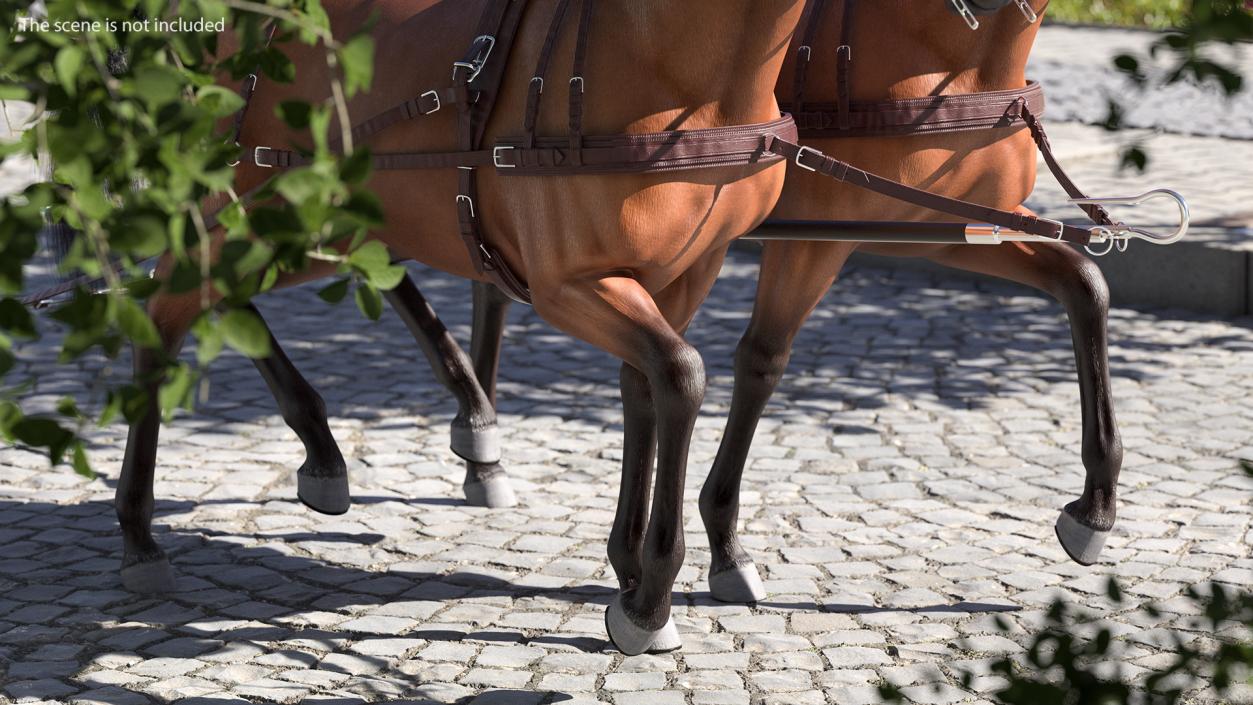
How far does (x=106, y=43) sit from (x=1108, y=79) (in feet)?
38.6

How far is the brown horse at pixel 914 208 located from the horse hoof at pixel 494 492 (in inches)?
38.2

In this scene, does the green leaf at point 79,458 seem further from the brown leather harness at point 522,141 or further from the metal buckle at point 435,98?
the metal buckle at point 435,98

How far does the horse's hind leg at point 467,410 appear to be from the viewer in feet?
15.8

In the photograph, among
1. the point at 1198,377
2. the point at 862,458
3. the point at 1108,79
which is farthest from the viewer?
the point at 1108,79

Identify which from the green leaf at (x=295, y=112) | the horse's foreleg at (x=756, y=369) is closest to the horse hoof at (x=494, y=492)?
the horse's foreleg at (x=756, y=369)

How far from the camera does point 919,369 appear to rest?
6348 millimetres

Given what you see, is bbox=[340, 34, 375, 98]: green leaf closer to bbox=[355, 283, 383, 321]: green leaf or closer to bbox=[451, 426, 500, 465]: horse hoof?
bbox=[355, 283, 383, 321]: green leaf

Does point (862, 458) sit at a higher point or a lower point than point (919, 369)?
lower

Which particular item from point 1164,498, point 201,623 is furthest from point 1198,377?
point 201,623

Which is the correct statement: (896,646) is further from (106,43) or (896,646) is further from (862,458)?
(106,43)

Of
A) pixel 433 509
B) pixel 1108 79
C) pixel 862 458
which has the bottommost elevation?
pixel 433 509

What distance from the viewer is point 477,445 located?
4.82 meters

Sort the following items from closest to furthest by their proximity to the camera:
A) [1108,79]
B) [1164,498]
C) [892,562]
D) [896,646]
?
[896,646]
[892,562]
[1164,498]
[1108,79]

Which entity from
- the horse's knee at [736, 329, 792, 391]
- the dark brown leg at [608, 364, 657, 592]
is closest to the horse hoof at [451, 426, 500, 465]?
the horse's knee at [736, 329, 792, 391]
